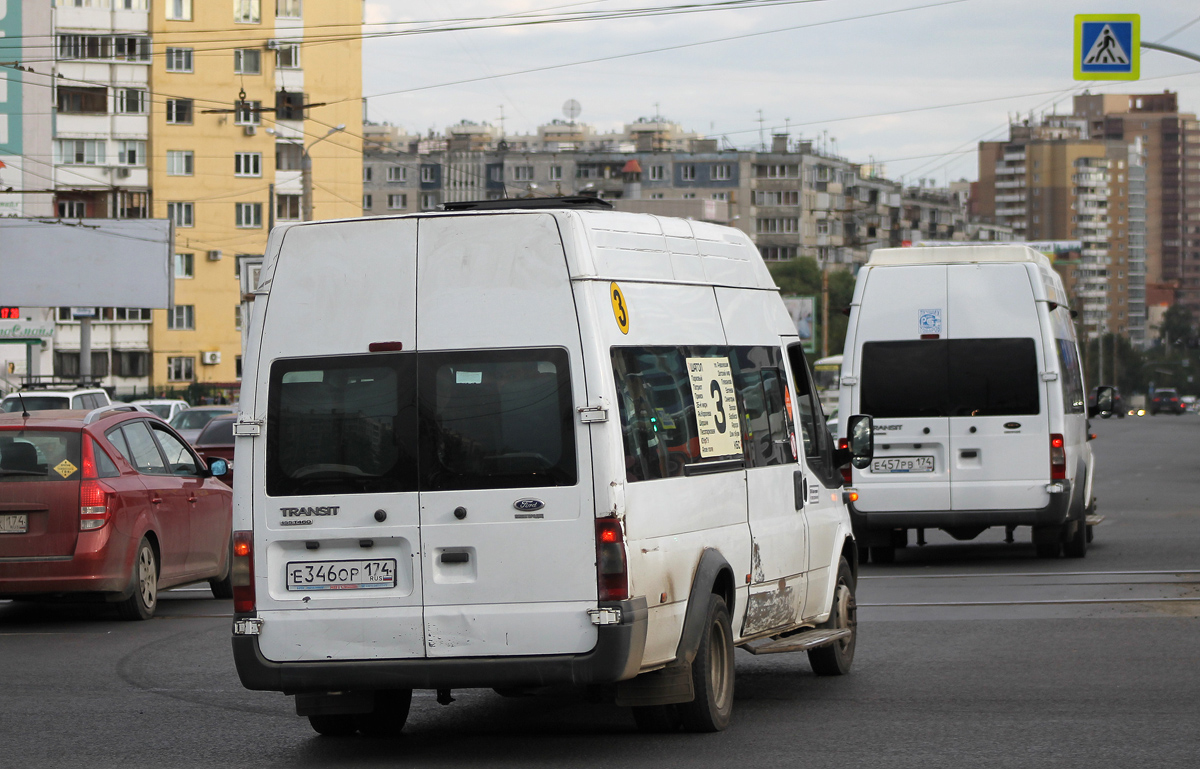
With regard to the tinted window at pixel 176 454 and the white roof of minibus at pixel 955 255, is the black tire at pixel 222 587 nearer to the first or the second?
the tinted window at pixel 176 454

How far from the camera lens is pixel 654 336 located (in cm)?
791

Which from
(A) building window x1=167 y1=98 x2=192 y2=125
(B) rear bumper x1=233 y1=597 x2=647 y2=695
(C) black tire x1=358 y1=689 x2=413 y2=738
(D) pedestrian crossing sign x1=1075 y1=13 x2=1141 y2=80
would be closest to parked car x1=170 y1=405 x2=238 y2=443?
(D) pedestrian crossing sign x1=1075 y1=13 x2=1141 y2=80

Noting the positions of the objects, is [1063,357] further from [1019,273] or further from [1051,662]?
[1051,662]

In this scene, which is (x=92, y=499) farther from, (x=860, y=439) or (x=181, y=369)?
(x=181, y=369)

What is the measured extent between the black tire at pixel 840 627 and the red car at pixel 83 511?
5270 millimetres

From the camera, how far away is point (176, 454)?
1443 cm

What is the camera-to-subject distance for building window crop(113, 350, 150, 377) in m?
87.4

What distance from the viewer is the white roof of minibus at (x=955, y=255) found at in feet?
54.3

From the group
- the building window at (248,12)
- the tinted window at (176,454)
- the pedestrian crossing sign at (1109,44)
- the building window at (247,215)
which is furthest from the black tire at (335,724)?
the building window at (247,215)

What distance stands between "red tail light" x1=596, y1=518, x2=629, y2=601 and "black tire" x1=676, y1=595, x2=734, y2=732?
29.8 inches

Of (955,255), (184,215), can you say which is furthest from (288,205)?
(955,255)

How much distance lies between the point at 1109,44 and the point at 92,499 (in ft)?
53.6

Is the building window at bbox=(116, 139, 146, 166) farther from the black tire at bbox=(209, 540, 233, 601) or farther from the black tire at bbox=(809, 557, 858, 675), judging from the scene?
the black tire at bbox=(809, 557, 858, 675)

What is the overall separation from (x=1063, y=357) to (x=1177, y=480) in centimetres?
1889
